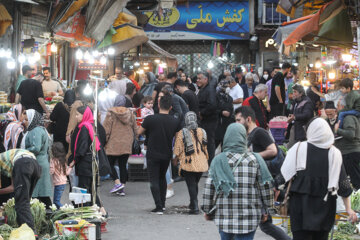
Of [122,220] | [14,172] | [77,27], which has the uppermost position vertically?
[77,27]

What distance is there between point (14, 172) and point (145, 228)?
2784 millimetres

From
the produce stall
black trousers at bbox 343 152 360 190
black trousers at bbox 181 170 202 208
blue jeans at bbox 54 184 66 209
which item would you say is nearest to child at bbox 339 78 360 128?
black trousers at bbox 343 152 360 190

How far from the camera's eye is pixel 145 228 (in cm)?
1027

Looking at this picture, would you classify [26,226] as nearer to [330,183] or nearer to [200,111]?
[330,183]

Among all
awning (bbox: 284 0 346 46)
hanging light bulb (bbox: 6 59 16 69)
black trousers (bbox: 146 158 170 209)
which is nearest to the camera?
black trousers (bbox: 146 158 170 209)

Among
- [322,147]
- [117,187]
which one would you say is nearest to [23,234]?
[322,147]

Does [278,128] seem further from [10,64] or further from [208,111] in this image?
[10,64]

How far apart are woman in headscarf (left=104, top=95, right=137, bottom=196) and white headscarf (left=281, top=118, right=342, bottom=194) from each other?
6277mm

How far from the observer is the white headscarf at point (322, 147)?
6.86m

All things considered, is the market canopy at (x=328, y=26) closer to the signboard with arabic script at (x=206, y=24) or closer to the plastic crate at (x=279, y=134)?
the plastic crate at (x=279, y=134)

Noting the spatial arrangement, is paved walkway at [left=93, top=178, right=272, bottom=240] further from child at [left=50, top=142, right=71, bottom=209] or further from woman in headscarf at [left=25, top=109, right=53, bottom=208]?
woman in headscarf at [left=25, top=109, right=53, bottom=208]

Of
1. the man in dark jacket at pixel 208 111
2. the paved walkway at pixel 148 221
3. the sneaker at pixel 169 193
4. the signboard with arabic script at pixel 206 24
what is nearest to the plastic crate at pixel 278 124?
the man in dark jacket at pixel 208 111

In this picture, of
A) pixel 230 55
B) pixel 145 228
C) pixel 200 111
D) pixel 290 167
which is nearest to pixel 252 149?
pixel 290 167

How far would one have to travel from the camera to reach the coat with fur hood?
42.4 ft
